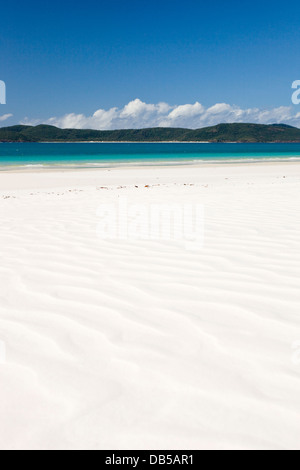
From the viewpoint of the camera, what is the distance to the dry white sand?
1468 mm

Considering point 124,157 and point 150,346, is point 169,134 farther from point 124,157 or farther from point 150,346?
point 150,346

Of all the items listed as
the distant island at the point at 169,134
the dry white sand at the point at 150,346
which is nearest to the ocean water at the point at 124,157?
the dry white sand at the point at 150,346

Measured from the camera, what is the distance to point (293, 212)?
5773mm

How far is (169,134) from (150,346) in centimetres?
17409

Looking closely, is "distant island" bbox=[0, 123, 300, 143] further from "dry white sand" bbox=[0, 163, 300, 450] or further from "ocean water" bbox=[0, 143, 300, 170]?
"dry white sand" bbox=[0, 163, 300, 450]

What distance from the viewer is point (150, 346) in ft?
6.70

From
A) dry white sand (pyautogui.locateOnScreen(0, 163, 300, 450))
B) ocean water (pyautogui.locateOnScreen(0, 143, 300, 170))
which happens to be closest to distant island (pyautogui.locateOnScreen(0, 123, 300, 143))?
ocean water (pyautogui.locateOnScreen(0, 143, 300, 170))

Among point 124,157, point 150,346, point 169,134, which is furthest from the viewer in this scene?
point 169,134

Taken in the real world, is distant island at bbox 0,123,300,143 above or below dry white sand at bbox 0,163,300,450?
above

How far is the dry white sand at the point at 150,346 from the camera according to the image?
147 centimetres

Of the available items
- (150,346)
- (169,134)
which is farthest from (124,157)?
(169,134)

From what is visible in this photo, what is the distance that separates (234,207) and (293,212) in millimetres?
955

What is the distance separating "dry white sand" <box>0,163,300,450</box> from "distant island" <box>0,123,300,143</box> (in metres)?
151

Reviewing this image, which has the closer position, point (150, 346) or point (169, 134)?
point (150, 346)
